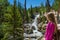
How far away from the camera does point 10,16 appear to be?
18891 mm

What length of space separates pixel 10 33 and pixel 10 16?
4.39 ft

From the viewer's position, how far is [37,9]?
46781mm

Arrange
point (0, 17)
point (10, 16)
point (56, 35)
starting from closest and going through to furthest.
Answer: point (56, 35), point (10, 16), point (0, 17)

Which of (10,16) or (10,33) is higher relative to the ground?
(10,16)

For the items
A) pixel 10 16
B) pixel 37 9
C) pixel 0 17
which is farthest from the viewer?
pixel 37 9

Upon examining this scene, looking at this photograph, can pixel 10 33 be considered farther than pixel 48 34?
Yes

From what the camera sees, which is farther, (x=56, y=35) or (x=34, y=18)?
(x=34, y=18)

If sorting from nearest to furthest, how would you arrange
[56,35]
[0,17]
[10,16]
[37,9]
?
[56,35] < [10,16] < [0,17] < [37,9]

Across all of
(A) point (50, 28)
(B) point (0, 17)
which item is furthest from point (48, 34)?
(B) point (0, 17)

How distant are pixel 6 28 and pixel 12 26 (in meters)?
0.50

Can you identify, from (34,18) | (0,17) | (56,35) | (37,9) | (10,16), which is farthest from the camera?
(37,9)

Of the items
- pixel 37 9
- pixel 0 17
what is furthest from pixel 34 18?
pixel 0 17

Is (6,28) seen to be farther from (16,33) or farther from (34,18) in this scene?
(34,18)

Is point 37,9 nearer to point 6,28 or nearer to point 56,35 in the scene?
point 6,28
